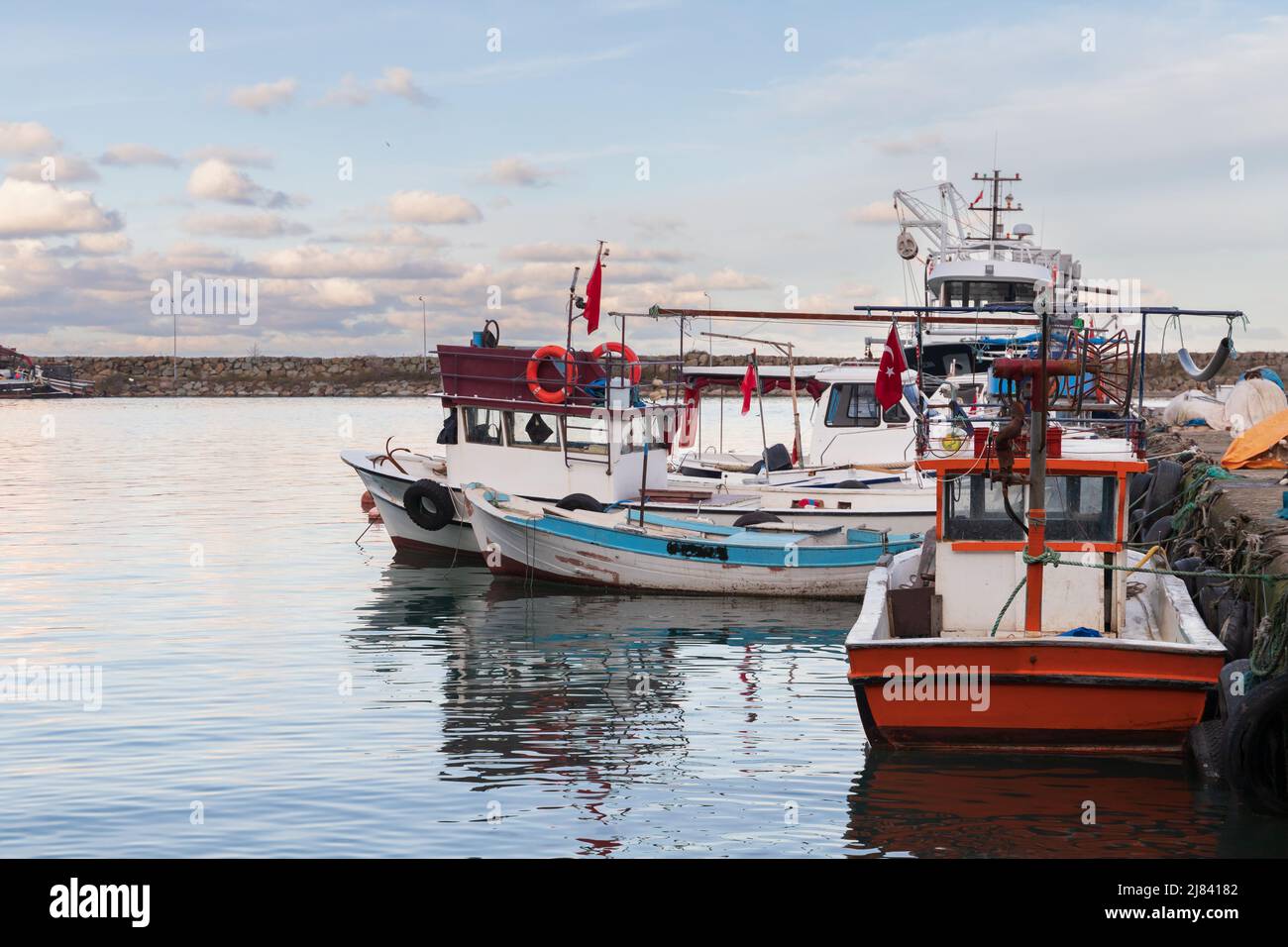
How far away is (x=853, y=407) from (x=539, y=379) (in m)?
6.15

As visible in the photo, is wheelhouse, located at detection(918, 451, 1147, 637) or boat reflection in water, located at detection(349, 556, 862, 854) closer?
boat reflection in water, located at detection(349, 556, 862, 854)

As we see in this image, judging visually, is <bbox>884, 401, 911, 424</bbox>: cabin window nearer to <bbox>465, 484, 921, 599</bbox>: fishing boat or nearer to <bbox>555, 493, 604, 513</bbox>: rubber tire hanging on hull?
<bbox>465, 484, 921, 599</bbox>: fishing boat

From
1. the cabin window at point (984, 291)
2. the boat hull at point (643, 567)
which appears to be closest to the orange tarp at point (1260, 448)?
the boat hull at point (643, 567)

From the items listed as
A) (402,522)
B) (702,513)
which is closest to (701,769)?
(702,513)

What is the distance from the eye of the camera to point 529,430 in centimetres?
2338

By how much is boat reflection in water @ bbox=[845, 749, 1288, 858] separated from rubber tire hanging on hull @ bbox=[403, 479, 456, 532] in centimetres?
1299

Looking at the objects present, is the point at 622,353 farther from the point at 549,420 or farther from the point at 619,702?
the point at 619,702

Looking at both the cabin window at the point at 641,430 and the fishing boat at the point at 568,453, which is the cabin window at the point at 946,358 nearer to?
the fishing boat at the point at 568,453

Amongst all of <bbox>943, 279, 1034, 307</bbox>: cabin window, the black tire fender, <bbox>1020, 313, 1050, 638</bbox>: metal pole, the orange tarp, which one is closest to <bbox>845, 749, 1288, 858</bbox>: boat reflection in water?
<bbox>1020, 313, 1050, 638</bbox>: metal pole

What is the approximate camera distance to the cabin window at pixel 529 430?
23250 millimetres

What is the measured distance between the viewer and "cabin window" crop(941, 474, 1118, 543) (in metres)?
11.9

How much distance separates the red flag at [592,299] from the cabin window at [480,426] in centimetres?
274
